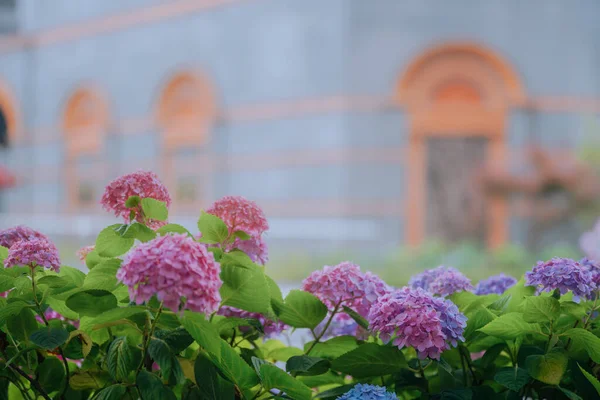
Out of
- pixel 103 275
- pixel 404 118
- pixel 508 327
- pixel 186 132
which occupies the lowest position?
pixel 508 327

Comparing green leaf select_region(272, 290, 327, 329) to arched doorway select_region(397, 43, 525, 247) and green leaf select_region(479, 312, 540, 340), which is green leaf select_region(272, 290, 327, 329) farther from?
arched doorway select_region(397, 43, 525, 247)

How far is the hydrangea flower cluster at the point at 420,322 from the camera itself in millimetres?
1479

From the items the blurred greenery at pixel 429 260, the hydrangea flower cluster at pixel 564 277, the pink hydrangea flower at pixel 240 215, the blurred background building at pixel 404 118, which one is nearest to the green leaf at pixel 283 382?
the pink hydrangea flower at pixel 240 215

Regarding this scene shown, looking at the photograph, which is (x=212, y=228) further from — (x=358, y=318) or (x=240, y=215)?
(x=358, y=318)

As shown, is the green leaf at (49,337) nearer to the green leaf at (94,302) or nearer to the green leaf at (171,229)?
the green leaf at (94,302)

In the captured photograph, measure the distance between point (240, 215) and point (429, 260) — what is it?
10.5 m

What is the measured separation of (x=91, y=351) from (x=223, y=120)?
42.9 ft

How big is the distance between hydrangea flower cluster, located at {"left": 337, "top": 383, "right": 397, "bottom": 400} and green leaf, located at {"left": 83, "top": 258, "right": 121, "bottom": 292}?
45 cm

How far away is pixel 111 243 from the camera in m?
1.47

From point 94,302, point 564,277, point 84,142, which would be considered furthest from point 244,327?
point 84,142

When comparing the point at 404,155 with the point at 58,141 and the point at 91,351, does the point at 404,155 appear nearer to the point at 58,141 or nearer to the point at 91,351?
the point at 58,141

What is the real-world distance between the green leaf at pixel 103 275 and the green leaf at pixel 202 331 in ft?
0.76

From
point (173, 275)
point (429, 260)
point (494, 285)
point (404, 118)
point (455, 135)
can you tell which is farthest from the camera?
point (455, 135)

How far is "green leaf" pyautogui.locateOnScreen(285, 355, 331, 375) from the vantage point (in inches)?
59.8
